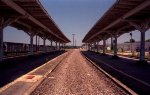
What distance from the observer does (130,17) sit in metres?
26.9

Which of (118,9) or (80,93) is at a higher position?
(118,9)

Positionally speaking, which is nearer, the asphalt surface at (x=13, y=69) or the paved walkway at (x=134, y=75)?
the paved walkway at (x=134, y=75)

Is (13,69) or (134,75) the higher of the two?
(13,69)

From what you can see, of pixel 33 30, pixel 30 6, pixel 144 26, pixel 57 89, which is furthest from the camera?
pixel 33 30

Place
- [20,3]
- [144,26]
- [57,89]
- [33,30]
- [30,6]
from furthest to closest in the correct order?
[33,30] < [144,26] < [30,6] < [20,3] < [57,89]

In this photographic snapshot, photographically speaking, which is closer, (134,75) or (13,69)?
(134,75)

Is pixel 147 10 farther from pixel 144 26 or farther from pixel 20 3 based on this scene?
pixel 20 3

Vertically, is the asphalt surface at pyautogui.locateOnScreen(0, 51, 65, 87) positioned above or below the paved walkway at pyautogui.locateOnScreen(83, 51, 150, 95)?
above

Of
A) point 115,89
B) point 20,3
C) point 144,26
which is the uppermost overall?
point 20,3

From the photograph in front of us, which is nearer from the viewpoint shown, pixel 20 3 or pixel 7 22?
pixel 20 3

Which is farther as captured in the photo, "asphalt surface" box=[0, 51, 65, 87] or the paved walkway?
"asphalt surface" box=[0, 51, 65, 87]

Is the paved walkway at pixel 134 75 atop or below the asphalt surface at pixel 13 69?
below

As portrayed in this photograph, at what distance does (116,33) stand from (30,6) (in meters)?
22.1

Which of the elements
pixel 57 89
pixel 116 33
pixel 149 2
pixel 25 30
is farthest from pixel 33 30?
→ pixel 57 89
